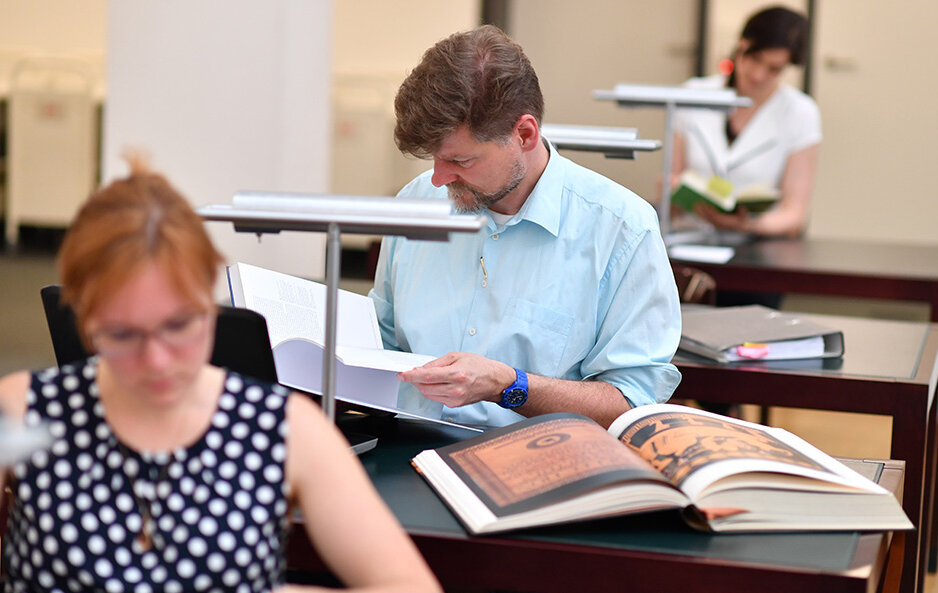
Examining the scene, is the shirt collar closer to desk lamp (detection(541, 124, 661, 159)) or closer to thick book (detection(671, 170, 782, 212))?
desk lamp (detection(541, 124, 661, 159))

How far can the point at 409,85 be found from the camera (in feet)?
5.85

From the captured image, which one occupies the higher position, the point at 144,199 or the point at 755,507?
the point at 144,199

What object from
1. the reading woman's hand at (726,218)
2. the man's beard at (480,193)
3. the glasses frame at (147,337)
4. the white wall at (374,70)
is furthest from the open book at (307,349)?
the white wall at (374,70)

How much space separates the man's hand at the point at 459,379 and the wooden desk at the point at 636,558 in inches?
10.4

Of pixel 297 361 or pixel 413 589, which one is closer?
pixel 413 589

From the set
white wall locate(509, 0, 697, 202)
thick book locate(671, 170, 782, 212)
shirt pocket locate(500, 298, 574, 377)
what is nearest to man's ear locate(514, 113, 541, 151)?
shirt pocket locate(500, 298, 574, 377)

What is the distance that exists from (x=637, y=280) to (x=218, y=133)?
280 cm

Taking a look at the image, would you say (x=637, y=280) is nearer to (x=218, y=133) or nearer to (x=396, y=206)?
(x=396, y=206)

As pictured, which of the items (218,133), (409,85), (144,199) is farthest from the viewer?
(218,133)

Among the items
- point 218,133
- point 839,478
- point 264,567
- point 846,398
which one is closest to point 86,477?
point 264,567

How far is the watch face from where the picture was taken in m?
1.70

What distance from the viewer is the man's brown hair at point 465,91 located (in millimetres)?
1752

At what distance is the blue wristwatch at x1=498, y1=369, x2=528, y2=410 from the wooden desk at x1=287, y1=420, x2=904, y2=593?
0.38 meters

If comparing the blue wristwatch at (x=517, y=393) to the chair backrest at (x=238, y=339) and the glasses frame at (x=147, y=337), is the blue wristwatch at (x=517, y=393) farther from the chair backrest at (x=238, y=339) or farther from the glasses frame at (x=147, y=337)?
the glasses frame at (x=147, y=337)
